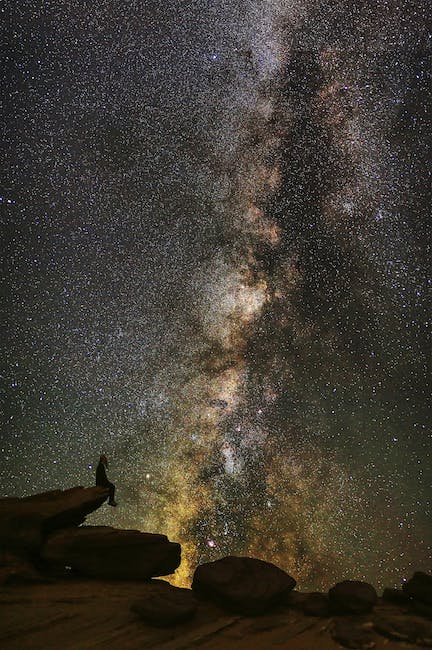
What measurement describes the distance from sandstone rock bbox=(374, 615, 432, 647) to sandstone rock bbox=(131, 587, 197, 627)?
3.09 m

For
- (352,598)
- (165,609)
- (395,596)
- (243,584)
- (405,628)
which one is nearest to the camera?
(405,628)

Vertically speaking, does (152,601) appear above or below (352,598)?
above

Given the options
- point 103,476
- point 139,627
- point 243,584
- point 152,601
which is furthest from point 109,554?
point 103,476

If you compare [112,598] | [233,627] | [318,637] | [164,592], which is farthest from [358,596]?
[112,598]

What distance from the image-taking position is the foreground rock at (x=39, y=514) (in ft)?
33.5

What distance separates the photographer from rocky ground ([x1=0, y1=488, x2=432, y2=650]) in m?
7.07

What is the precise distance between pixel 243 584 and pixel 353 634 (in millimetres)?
2200

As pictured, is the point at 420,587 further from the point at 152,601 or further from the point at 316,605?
the point at 152,601

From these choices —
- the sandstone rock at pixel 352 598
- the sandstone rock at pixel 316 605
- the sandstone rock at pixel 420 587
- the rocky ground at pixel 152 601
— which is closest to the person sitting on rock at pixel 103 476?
the rocky ground at pixel 152 601

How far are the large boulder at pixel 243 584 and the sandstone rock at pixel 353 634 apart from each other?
4.16 ft

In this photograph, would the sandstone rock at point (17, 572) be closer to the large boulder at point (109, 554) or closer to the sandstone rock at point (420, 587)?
the large boulder at point (109, 554)

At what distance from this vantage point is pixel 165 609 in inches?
304

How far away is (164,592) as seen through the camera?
9203mm

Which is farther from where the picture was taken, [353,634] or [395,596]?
[395,596]
